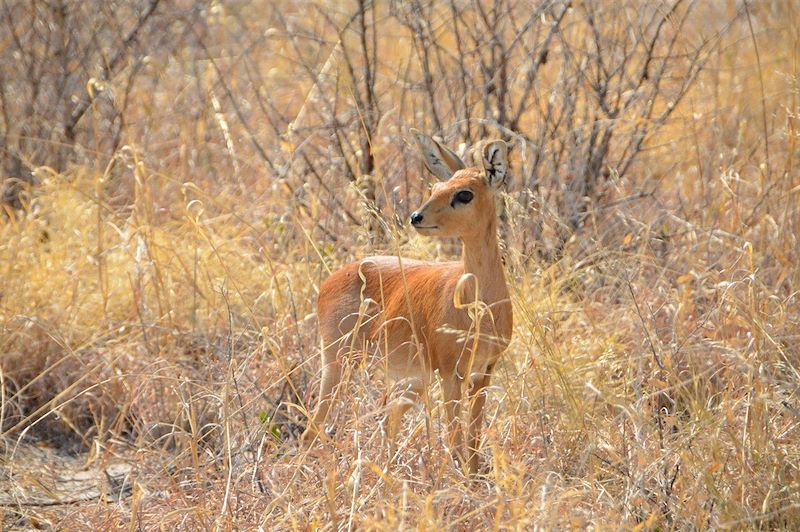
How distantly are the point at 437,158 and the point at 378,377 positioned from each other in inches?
38.6

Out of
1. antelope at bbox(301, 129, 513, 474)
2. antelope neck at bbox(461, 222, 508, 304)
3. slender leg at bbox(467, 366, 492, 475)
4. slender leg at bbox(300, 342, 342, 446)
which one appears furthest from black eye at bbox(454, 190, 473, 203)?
slender leg at bbox(300, 342, 342, 446)

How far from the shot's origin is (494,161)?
375 cm

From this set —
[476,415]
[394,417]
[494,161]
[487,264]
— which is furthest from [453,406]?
[494,161]

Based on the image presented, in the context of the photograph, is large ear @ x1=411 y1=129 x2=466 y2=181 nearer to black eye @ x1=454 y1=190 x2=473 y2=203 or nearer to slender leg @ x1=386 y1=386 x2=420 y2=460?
black eye @ x1=454 y1=190 x2=473 y2=203

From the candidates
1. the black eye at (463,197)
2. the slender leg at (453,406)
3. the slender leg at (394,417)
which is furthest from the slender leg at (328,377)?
the black eye at (463,197)

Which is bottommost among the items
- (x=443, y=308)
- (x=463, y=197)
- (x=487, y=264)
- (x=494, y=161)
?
(x=443, y=308)

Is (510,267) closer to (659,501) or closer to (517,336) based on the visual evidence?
(517,336)

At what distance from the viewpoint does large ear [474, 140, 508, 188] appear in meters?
3.73

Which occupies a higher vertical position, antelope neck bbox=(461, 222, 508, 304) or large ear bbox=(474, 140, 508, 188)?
large ear bbox=(474, 140, 508, 188)

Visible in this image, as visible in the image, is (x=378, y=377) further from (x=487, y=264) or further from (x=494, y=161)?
(x=494, y=161)

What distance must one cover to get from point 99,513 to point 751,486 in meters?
2.00

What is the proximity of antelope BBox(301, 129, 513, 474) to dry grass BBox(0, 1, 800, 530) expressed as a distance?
111mm

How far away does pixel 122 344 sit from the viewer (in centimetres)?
513

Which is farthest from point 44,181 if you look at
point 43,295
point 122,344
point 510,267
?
point 510,267
